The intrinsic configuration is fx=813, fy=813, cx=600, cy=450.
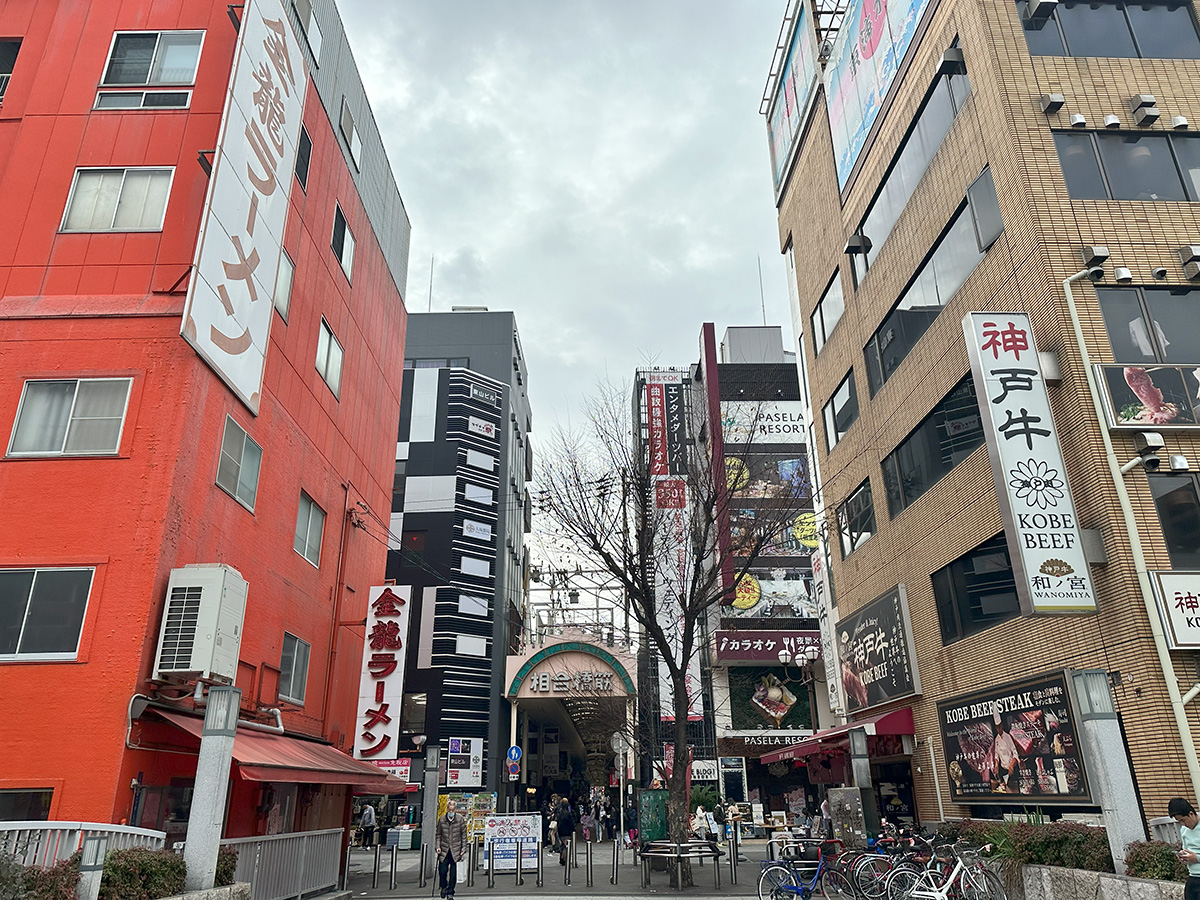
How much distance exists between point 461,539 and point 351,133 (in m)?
28.7

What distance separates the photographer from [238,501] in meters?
15.4

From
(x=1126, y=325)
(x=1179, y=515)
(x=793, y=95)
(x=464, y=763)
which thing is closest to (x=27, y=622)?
(x=1179, y=515)

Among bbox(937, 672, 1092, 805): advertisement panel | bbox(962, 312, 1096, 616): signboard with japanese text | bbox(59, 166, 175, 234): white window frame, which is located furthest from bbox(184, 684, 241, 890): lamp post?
bbox(937, 672, 1092, 805): advertisement panel

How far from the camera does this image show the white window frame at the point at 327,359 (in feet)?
68.4

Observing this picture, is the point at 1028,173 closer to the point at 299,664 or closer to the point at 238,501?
the point at 238,501

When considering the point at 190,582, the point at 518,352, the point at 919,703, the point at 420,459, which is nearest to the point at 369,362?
the point at 190,582

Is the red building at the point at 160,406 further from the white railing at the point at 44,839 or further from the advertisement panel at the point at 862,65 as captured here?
the advertisement panel at the point at 862,65

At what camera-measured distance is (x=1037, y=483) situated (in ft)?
45.1

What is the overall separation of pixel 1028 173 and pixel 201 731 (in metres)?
17.5

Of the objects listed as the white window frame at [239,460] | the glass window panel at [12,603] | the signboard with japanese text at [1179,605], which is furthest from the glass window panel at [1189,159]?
the glass window panel at [12,603]

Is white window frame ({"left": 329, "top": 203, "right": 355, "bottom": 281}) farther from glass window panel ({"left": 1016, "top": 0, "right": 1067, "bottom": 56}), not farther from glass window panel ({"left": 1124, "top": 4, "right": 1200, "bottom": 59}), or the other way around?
glass window panel ({"left": 1124, "top": 4, "right": 1200, "bottom": 59})

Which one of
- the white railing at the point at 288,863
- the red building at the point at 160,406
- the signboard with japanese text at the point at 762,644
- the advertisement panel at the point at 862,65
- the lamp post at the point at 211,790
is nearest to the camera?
the lamp post at the point at 211,790

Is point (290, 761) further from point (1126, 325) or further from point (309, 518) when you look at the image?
point (1126, 325)

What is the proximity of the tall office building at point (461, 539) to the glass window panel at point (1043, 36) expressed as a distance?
34.9 metres
